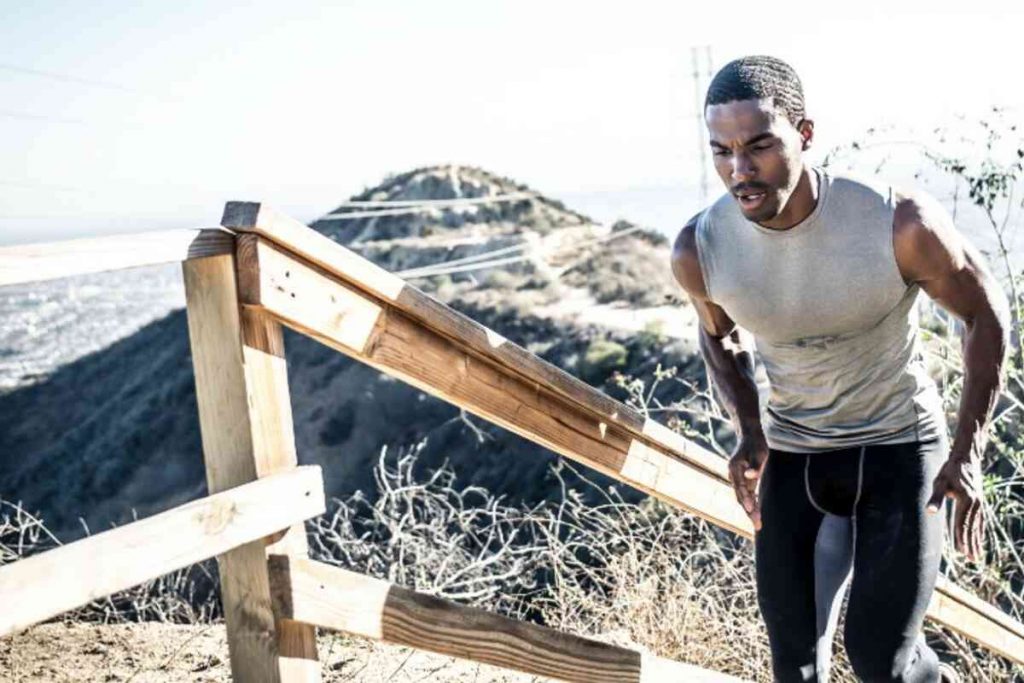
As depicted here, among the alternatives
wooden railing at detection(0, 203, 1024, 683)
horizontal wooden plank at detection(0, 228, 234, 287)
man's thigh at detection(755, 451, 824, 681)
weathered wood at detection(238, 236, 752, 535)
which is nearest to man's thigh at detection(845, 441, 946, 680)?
man's thigh at detection(755, 451, 824, 681)

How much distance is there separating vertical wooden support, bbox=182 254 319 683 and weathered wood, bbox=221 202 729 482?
3.2 inches

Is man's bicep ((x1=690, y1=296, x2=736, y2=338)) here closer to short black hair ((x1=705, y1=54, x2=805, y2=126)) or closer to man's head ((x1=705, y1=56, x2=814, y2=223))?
man's head ((x1=705, y1=56, x2=814, y2=223))

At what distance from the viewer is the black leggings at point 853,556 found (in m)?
2.82

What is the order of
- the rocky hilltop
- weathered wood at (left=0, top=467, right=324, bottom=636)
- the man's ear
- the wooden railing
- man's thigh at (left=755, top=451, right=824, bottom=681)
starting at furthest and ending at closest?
the rocky hilltop, man's thigh at (left=755, top=451, right=824, bottom=681), the man's ear, the wooden railing, weathered wood at (left=0, top=467, right=324, bottom=636)

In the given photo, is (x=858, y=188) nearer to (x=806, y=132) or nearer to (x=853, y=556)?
(x=806, y=132)

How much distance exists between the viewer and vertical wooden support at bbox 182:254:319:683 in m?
1.90

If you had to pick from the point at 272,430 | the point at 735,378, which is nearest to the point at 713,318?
the point at 735,378

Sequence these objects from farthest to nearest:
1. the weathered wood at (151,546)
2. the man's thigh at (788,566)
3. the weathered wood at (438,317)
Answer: the man's thigh at (788,566) → the weathered wood at (438,317) → the weathered wood at (151,546)

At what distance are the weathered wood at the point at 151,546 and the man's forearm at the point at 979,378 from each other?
1.46 m

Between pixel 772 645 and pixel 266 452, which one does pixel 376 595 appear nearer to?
pixel 266 452

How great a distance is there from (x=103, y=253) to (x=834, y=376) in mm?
1747

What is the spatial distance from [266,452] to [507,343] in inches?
24.4

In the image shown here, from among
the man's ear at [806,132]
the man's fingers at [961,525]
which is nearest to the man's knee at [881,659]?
the man's fingers at [961,525]

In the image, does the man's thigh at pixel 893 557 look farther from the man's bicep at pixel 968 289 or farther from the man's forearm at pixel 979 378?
the man's bicep at pixel 968 289
